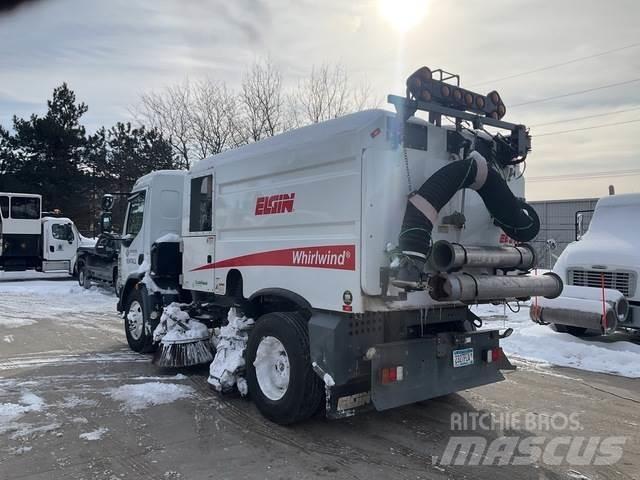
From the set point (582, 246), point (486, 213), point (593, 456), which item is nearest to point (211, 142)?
point (582, 246)

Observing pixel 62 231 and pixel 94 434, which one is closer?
pixel 94 434

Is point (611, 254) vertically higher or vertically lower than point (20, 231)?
lower

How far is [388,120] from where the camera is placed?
177 inches

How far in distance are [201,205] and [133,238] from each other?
2542mm

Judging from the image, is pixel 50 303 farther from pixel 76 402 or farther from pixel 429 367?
pixel 429 367

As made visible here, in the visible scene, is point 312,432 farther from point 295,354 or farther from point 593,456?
point 593,456

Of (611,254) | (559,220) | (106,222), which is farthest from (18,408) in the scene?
(559,220)

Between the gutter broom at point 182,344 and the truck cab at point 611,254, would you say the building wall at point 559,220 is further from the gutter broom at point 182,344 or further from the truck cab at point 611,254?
the gutter broom at point 182,344

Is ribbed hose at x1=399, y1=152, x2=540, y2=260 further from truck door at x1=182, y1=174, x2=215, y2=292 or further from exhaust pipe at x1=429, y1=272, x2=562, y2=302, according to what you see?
truck door at x1=182, y1=174, x2=215, y2=292

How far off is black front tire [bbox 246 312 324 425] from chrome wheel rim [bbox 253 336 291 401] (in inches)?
2.5

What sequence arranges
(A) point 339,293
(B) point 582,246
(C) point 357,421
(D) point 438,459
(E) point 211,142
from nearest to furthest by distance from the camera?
(D) point 438,459, (A) point 339,293, (C) point 357,421, (B) point 582,246, (E) point 211,142

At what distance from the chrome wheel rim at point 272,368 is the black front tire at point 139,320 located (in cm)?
312

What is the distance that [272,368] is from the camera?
17.7 feet

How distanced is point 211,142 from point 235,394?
20686mm
